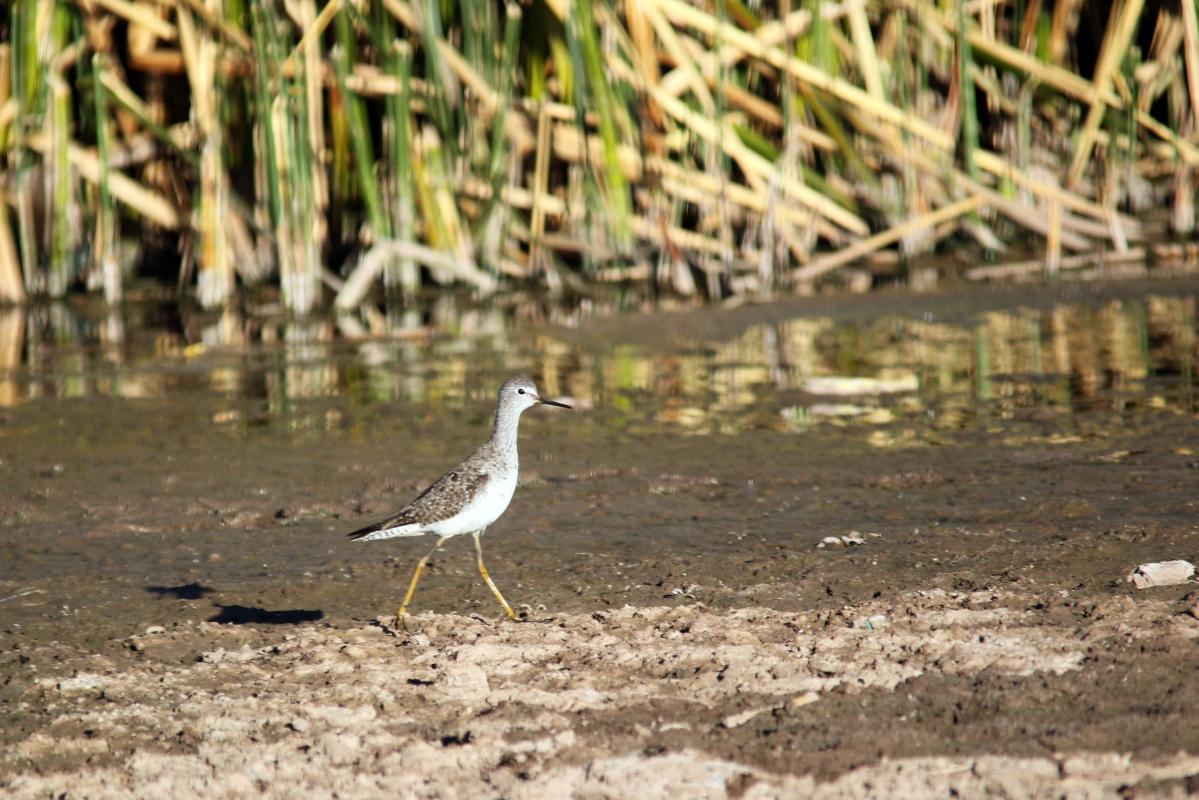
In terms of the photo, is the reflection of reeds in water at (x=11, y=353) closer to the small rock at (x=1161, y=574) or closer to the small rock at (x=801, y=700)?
the small rock at (x=801, y=700)

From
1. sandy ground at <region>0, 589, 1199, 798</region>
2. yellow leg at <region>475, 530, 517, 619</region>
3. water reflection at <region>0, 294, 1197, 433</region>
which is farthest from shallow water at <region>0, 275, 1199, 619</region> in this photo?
sandy ground at <region>0, 589, 1199, 798</region>

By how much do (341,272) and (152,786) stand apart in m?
8.68

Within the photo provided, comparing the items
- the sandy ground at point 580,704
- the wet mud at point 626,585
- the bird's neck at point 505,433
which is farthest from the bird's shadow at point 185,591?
the bird's neck at point 505,433

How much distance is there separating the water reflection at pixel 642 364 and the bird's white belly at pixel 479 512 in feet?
8.69

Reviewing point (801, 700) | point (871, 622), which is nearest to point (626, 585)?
point (871, 622)

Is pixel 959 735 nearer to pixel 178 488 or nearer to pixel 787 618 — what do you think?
pixel 787 618

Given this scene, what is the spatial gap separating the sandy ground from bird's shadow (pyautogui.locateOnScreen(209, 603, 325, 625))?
108 millimetres

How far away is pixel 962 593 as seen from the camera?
4957mm

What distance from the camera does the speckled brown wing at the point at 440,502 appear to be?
5.19 meters

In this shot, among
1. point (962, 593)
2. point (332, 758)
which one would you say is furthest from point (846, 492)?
point (332, 758)

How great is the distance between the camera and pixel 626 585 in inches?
209

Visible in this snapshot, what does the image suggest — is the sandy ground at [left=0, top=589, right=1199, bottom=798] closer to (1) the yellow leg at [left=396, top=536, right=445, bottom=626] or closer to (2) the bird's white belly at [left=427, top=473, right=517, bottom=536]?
(1) the yellow leg at [left=396, top=536, right=445, bottom=626]

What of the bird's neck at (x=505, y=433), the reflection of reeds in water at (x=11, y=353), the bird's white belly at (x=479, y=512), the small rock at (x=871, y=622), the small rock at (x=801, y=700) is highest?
the reflection of reeds in water at (x=11, y=353)

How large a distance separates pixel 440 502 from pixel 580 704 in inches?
48.6
